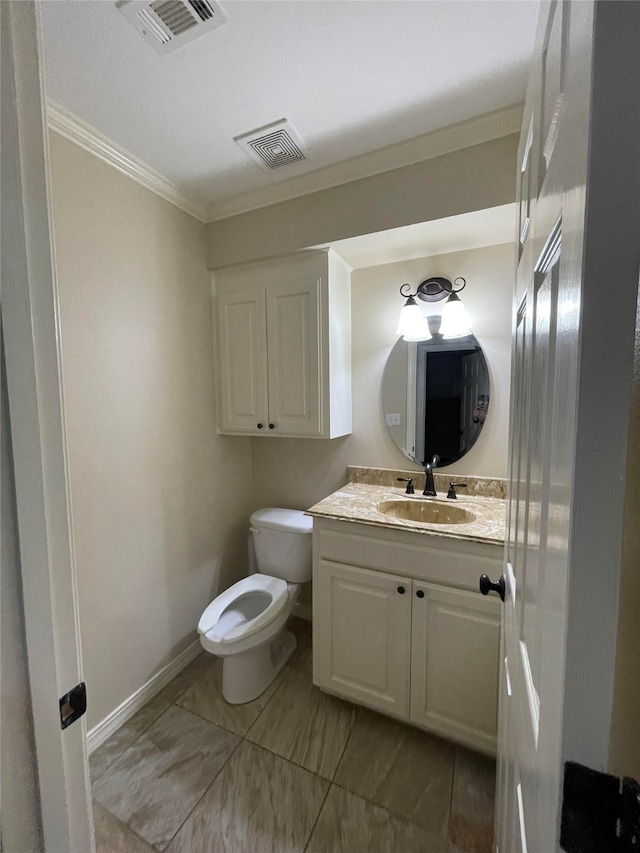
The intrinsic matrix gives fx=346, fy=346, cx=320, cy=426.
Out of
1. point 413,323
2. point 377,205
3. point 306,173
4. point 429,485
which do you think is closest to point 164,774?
point 429,485

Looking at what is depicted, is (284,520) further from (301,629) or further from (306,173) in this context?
(306,173)

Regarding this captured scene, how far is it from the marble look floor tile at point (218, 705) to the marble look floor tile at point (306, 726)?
0.04 m

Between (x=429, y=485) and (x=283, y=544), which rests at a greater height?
(x=429, y=485)

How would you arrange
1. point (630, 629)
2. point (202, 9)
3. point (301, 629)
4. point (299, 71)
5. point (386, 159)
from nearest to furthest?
point (630, 629) → point (202, 9) → point (299, 71) → point (386, 159) → point (301, 629)

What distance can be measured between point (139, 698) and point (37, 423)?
1.70 m

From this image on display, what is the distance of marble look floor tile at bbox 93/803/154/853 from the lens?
3.63 feet

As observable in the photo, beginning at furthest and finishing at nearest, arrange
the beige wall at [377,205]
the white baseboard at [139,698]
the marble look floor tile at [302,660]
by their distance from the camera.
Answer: the marble look floor tile at [302,660], the white baseboard at [139,698], the beige wall at [377,205]

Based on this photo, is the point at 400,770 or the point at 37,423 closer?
the point at 37,423

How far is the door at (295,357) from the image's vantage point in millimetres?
1766

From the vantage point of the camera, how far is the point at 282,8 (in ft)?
3.08

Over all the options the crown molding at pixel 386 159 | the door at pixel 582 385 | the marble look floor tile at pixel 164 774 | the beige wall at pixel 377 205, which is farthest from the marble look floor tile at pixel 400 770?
the crown molding at pixel 386 159

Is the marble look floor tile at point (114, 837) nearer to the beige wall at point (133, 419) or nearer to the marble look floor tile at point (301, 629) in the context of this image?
the beige wall at point (133, 419)

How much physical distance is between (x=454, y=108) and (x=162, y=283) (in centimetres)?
141

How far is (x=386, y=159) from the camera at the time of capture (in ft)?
4.81
